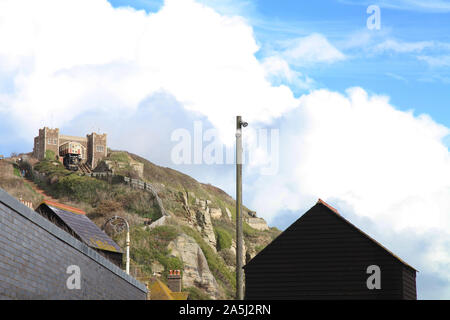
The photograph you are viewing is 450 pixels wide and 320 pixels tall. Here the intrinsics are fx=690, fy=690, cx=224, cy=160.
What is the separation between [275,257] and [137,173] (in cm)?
6994

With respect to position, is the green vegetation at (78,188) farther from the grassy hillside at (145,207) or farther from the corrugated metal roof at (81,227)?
the corrugated metal roof at (81,227)

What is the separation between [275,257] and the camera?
33.3 m

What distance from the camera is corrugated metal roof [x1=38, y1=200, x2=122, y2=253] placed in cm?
3011

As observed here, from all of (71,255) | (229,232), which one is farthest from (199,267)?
(71,255)

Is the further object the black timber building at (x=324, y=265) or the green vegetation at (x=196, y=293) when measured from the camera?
the green vegetation at (x=196, y=293)

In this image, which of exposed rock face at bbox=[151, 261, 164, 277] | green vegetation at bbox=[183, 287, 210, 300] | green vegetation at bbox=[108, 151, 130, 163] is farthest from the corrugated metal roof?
green vegetation at bbox=[108, 151, 130, 163]

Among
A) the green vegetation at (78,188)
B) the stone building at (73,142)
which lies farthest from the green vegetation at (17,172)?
the green vegetation at (78,188)

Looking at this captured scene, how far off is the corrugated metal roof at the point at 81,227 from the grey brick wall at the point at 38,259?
743 cm

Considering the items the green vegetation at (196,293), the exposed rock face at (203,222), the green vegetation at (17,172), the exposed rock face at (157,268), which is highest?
the green vegetation at (17,172)

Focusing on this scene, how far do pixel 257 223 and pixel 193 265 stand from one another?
52.6 meters

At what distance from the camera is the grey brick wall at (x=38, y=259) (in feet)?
48.6

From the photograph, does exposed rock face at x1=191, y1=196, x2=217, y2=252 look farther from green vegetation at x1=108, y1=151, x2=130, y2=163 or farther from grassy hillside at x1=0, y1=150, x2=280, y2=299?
green vegetation at x1=108, y1=151, x2=130, y2=163

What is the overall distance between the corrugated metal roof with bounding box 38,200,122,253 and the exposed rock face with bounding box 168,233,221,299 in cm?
4361
